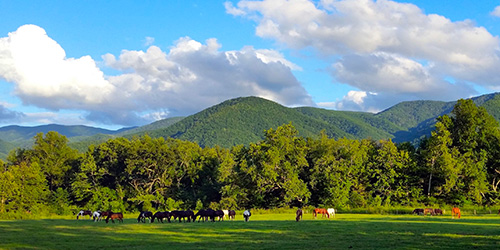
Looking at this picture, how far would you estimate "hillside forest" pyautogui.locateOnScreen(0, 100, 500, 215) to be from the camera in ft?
242

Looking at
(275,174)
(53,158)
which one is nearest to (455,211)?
(275,174)

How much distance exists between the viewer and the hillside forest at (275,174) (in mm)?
73750

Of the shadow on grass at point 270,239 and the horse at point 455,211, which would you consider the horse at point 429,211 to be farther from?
the shadow on grass at point 270,239

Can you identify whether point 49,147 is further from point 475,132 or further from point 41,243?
point 475,132

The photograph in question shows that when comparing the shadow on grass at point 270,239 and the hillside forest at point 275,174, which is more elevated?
the hillside forest at point 275,174

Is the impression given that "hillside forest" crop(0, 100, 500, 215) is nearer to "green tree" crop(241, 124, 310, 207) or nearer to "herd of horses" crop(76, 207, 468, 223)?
"green tree" crop(241, 124, 310, 207)

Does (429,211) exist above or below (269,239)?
above

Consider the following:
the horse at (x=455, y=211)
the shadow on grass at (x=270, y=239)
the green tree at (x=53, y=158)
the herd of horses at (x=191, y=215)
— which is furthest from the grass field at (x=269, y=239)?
the green tree at (x=53, y=158)

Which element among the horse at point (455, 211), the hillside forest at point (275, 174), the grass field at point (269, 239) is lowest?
the grass field at point (269, 239)

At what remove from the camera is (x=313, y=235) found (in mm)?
30438

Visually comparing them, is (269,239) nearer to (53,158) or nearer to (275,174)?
(275,174)

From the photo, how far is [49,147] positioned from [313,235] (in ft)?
252

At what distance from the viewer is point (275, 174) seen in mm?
76375

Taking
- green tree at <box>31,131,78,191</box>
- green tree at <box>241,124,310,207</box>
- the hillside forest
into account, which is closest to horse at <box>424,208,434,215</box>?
the hillside forest
